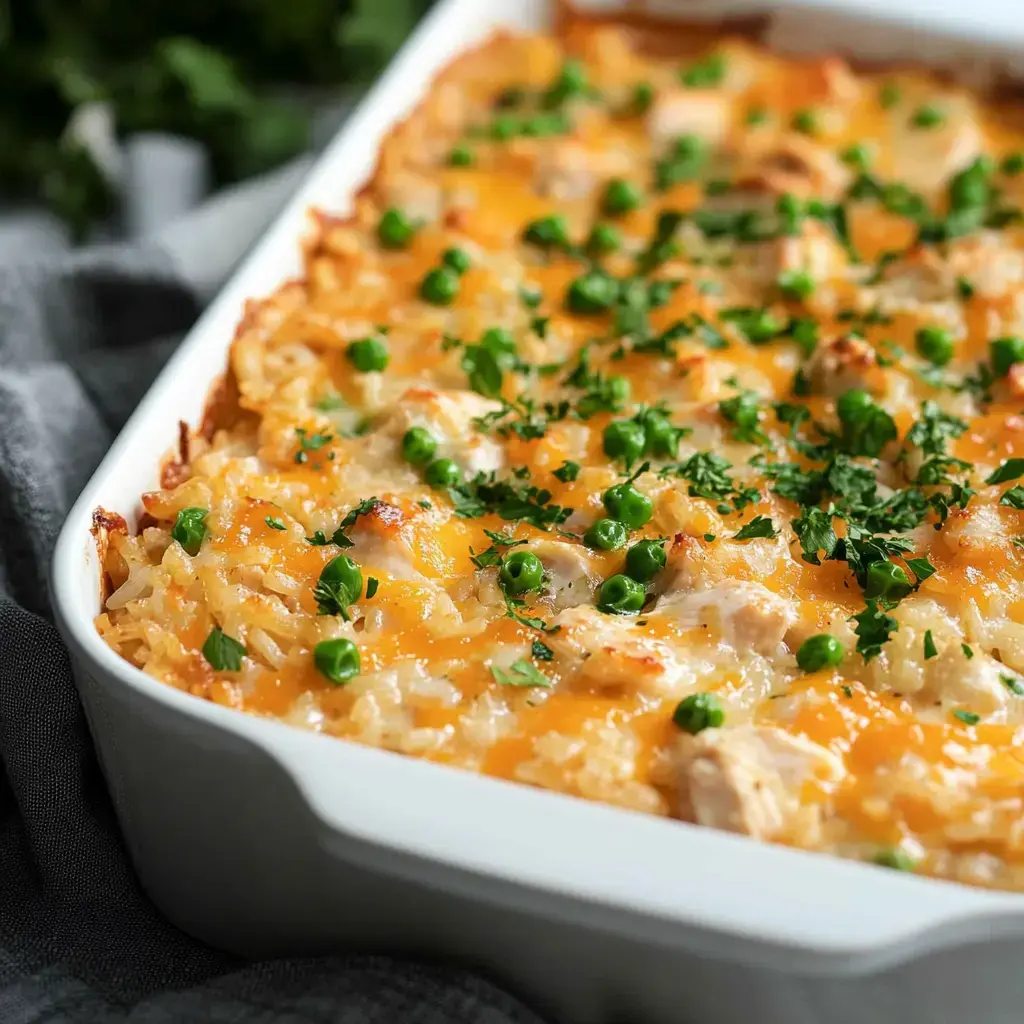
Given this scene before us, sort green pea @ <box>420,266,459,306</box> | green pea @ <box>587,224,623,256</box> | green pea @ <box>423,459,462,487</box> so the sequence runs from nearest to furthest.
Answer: green pea @ <box>423,459,462,487</box> < green pea @ <box>420,266,459,306</box> < green pea @ <box>587,224,623,256</box>

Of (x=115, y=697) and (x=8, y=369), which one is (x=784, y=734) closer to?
(x=115, y=697)

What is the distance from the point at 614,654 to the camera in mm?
2680

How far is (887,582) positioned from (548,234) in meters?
1.52

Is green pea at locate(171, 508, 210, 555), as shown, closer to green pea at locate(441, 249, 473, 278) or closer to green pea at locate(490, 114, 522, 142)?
green pea at locate(441, 249, 473, 278)

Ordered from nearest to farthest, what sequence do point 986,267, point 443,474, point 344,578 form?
point 344,578 → point 443,474 → point 986,267

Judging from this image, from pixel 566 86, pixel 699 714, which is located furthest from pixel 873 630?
pixel 566 86

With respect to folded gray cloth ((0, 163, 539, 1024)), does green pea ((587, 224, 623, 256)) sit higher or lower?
higher

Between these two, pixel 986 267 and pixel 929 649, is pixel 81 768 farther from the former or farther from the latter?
pixel 986 267

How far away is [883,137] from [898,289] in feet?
2.77

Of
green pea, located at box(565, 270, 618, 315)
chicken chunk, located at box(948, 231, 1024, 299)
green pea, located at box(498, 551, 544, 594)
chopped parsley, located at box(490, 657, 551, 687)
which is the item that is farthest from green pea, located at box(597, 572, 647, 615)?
chicken chunk, located at box(948, 231, 1024, 299)

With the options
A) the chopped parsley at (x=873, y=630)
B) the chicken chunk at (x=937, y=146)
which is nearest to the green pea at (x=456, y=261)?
the chicken chunk at (x=937, y=146)

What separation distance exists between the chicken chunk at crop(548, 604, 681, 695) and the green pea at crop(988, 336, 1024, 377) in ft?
4.22

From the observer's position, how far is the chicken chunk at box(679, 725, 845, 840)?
2455 mm

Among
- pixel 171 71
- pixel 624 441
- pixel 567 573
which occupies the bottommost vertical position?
pixel 567 573
